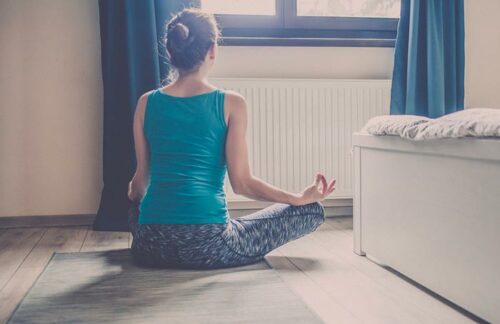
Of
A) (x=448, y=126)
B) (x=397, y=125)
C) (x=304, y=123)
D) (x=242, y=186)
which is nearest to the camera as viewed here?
(x=448, y=126)

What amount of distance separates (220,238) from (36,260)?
736 millimetres

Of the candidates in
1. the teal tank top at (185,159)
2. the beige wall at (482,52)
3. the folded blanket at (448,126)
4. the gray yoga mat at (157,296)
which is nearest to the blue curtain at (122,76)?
the gray yoga mat at (157,296)

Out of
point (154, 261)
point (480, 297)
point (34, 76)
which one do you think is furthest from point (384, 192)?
point (34, 76)

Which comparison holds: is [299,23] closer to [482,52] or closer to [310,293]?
[482,52]

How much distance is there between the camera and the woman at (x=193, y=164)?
5.80 feet

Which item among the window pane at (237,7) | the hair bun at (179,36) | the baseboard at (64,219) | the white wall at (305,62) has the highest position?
the window pane at (237,7)

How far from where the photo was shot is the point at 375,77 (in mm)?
3086

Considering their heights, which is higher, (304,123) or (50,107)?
(50,107)

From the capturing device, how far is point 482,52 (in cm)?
322

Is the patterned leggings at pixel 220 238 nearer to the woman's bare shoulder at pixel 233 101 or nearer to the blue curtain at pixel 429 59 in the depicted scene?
the woman's bare shoulder at pixel 233 101

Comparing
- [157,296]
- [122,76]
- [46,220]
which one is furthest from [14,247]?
[157,296]

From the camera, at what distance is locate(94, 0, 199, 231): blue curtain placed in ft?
8.83

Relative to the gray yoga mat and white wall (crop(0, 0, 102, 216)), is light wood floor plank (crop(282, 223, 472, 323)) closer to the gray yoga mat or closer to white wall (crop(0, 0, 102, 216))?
the gray yoga mat

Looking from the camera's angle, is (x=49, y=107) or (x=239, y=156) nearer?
(x=239, y=156)
